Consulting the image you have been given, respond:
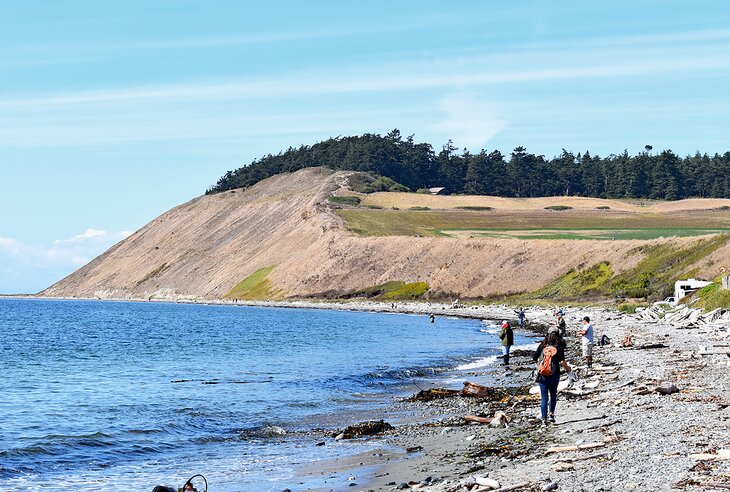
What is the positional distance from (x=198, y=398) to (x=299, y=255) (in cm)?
11178

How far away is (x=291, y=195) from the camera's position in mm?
175750

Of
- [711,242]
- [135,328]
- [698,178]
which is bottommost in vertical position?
[135,328]

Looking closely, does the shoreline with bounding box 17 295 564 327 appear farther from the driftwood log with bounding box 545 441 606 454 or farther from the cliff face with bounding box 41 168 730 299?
the driftwood log with bounding box 545 441 606 454

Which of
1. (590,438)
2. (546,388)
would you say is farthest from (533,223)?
(590,438)

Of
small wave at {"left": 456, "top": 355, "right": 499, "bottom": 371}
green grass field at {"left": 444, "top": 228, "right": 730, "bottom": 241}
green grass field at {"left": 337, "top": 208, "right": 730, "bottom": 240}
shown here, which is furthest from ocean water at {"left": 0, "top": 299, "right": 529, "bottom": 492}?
green grass field at {"left": 337, "top": 208, "right": 730, "bottom": 240}

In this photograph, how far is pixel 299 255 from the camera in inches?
5536

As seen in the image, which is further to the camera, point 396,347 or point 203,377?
point 396,347

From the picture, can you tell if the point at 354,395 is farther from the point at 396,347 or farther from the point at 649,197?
the point at 649,197

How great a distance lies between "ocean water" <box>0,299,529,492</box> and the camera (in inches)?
722

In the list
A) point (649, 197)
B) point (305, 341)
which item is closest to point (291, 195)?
point (649, 197)

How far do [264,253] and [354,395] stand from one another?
123598 millimetres

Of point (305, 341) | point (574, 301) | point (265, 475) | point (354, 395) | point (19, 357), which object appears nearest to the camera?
point (265, 475)

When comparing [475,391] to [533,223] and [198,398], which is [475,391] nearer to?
[198,398]

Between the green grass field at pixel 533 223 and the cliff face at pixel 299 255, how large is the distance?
6.30 metres
